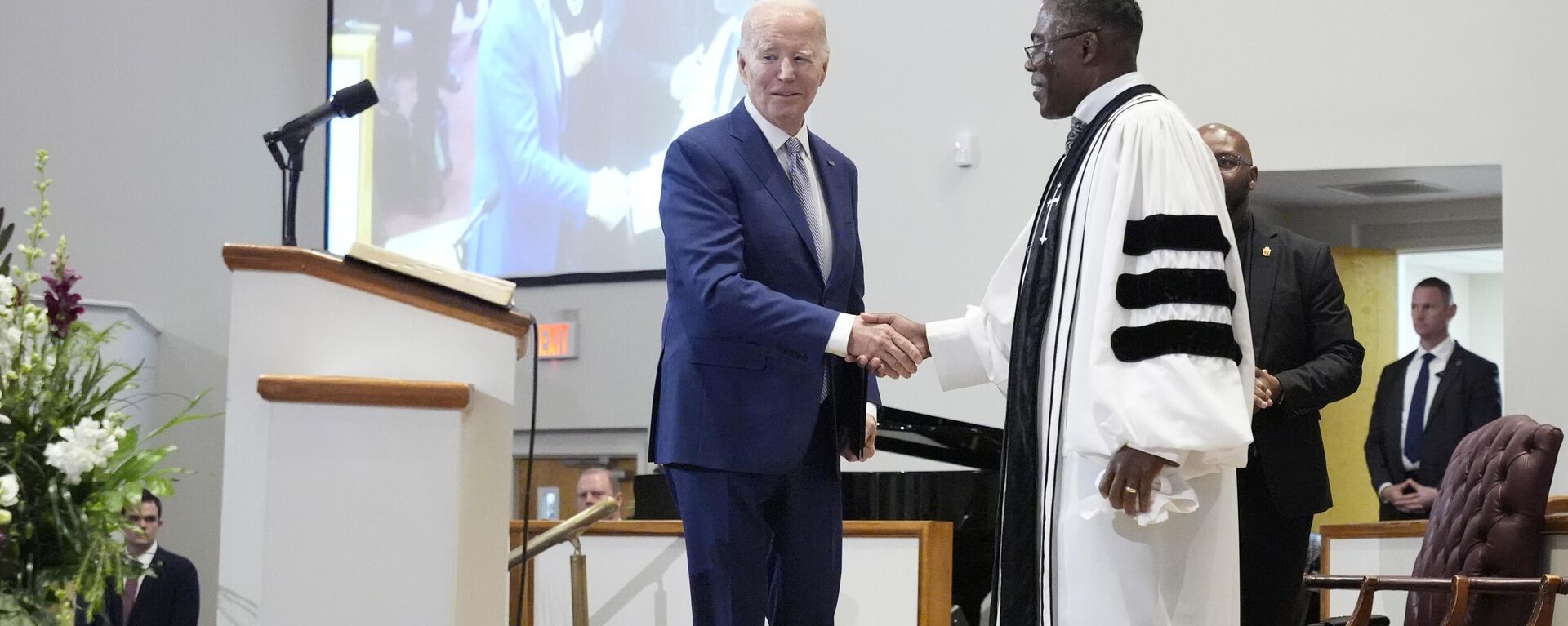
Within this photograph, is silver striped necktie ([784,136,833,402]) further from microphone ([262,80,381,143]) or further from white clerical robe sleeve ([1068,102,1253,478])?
microphone ([262,80,381,143])

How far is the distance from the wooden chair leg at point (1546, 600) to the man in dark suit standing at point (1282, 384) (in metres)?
0.47

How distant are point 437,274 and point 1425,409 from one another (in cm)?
489

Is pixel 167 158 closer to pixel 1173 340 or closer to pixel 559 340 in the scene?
pixel 559 340

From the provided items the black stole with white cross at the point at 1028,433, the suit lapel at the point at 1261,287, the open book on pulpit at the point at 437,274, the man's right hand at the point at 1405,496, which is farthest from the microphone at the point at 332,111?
the man's right hand at the point at 1405,496

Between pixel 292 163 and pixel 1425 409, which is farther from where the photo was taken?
pixel 1425 409

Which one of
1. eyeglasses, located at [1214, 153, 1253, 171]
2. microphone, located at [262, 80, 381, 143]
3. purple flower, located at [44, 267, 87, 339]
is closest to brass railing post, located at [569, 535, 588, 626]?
microphone, located at [262, 80, 381, 143]

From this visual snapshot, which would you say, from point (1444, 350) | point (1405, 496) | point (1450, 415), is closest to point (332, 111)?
point (1405, 496)

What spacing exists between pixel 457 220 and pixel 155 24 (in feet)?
6.62

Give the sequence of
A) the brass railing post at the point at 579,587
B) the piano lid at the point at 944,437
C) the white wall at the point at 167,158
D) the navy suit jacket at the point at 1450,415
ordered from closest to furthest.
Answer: the brass railing post at the point at 579,587, the piano lid at the point at 944,437, the navy suit jacket at the point at 1450,415, the white wall at the point at 167,158

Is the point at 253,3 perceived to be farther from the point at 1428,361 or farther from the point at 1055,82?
the point at 1055,82

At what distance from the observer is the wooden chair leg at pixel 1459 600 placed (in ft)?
10.9

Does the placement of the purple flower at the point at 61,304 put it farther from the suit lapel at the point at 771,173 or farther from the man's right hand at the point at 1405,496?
the man's right hand at the point at 1405,496

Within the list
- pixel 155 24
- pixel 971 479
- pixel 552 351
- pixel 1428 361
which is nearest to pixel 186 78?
pixel 155 24

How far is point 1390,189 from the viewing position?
6520 millimetres
